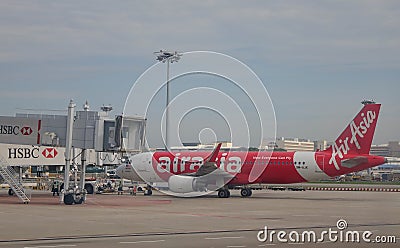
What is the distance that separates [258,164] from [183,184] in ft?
21.0

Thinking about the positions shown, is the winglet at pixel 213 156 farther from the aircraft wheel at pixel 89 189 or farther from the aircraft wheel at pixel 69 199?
the aircraft wheel at pixel 69 199

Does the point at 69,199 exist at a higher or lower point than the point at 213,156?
lower

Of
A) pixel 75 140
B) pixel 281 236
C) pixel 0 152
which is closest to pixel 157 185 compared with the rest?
pixel 0 152

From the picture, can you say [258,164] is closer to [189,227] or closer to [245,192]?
[245,192]

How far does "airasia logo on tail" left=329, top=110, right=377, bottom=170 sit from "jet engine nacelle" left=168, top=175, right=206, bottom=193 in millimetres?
11097

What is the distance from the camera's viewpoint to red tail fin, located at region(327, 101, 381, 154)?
163ft

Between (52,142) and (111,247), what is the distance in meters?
24.7

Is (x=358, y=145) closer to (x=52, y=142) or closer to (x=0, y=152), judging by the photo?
(x=52, y=142)

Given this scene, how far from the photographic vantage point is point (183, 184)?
172ft

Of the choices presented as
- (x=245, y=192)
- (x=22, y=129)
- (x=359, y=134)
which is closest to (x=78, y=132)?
(x=22, y=129)

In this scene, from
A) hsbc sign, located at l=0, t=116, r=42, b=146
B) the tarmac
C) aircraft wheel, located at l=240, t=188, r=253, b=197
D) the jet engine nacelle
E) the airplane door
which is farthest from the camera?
aircraft wheel, located at l=240, t=188, r=253, b=197
